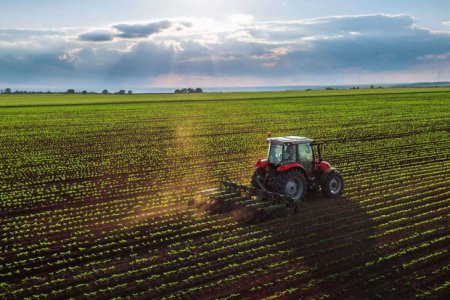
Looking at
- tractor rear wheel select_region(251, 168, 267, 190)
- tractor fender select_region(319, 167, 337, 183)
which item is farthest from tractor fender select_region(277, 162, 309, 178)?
tractor rear wheel select_region(251, 168, 267, 190)

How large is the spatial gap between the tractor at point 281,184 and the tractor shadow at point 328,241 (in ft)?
1.30

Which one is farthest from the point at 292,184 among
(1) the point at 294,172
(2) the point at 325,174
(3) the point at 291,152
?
(2) the point at 325,174

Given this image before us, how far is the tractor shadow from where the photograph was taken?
9321 mm

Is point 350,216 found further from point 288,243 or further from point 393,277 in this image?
point 393,277

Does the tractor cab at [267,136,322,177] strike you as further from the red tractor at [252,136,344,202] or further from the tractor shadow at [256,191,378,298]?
the tractor shadow at [256,191,378,298]

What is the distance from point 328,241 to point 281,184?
2647mm

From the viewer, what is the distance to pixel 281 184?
13.5m

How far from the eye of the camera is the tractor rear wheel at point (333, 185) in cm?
1453

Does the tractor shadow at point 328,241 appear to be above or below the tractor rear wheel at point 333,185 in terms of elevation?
below

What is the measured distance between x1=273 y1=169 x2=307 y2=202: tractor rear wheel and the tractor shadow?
0.49 metres

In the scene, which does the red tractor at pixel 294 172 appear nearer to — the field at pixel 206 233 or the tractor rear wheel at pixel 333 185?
the tractor rear wheel at pixel 333 185

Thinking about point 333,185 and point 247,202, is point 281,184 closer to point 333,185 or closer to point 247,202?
point 247,202

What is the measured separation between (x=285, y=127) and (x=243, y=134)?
18.3 ft

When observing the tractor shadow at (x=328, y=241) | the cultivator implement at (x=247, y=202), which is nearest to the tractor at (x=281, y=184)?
the cultivator implement at (x=247, y=202)
